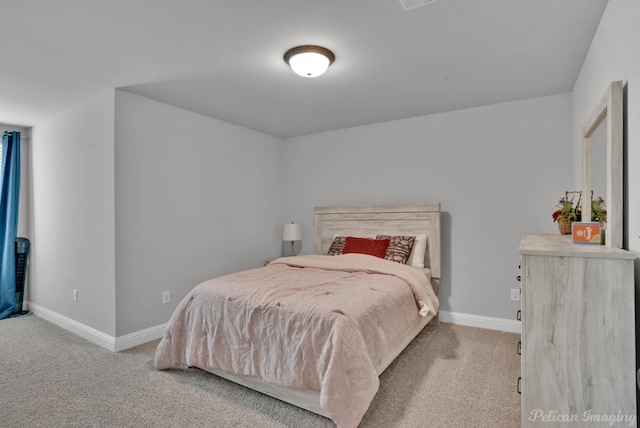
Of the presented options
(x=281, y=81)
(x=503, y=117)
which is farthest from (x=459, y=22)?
(x=503, y=117)

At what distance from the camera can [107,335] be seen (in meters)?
3.00

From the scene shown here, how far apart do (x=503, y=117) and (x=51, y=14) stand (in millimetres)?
3575

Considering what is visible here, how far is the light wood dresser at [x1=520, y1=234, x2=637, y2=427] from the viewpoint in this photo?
135 centimetres

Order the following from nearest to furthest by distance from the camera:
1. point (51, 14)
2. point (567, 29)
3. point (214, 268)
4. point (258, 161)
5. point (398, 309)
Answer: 1. point (51, 14)
2. point (567, 29)
3. point (398, 309)
4. point (214, 268)
5. point (258, 161)

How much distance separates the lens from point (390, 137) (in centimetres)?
398

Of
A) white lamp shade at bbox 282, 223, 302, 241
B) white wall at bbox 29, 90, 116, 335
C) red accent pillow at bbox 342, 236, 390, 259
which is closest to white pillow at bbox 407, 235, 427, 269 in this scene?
red accent pillow at bbox 342, 236, 390, 259

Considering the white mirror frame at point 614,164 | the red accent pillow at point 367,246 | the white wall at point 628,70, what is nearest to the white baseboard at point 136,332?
the red accent pillow at point 367,246

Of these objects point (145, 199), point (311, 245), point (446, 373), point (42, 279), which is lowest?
point (446, 373)

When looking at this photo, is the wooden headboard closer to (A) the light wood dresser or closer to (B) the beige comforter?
(B) the beige comforter

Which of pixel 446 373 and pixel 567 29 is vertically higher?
pixel 567 29

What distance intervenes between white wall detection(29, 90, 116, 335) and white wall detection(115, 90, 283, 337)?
123mm

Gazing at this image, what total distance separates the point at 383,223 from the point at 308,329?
7.11ft

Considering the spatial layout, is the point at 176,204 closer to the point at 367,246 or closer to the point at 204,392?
the point at 204,392

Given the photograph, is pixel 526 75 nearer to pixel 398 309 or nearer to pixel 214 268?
pixel 398 309
